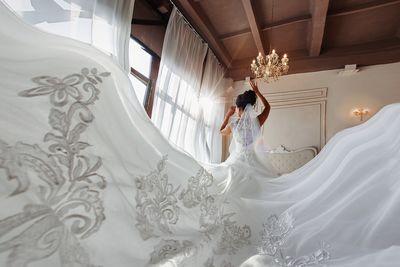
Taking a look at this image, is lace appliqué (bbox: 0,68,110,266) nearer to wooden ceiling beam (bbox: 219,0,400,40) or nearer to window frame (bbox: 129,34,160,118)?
window frame (bbox: 129,34,160,118)

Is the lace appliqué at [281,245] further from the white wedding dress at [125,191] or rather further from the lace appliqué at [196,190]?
the lace appliqué at [196,190]

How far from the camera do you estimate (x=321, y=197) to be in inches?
47.9

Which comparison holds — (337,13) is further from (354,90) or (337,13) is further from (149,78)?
(149,78)

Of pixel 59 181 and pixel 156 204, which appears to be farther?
pixel 156 204

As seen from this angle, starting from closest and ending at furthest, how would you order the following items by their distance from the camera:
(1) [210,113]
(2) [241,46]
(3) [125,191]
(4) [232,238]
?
(3) [125,191] → (4) [232,238] → (1) [210,113] → (2) [241,46]

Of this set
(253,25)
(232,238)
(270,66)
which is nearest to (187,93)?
(270,66)

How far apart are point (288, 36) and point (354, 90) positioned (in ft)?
4.99

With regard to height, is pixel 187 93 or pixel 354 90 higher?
pixel 354 90

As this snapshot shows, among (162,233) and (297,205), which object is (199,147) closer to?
(297,205)

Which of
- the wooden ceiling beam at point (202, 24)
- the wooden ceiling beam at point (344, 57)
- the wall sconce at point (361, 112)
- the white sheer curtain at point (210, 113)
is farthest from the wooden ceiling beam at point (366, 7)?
the white sheer curtain at point (210, 113)

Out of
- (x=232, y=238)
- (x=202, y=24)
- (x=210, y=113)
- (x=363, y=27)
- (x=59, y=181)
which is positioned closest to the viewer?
(x=59, y=181)

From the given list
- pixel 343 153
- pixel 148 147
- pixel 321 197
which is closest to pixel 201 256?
pixel 148 147

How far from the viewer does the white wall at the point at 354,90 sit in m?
5.02

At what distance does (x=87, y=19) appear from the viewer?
9.25 feet
